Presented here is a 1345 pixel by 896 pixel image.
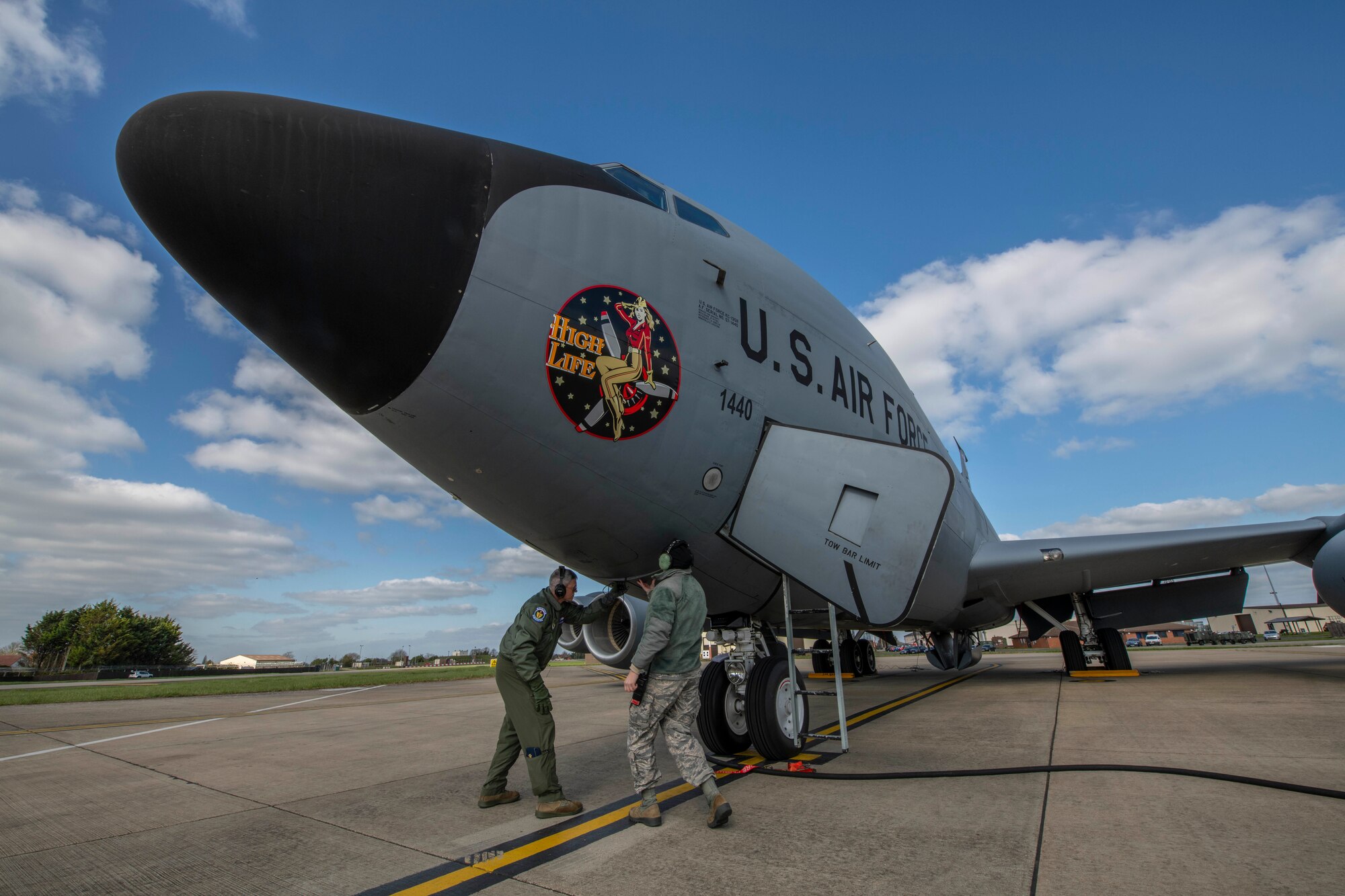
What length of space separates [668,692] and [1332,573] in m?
10.5

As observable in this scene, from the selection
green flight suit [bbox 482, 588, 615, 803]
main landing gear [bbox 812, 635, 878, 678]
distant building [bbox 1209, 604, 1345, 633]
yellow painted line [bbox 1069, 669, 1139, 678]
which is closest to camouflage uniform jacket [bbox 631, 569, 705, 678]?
green flight suit [bbox 482, 588, 615, 803]

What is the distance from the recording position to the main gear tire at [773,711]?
15.3ft

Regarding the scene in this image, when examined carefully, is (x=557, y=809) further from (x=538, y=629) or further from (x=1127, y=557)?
(x=1127, y=557)

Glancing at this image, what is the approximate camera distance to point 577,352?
370 cm

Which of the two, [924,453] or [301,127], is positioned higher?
[301,127]

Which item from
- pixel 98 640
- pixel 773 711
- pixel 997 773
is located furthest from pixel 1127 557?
pixel 98 640

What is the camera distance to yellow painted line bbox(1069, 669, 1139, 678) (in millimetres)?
11562

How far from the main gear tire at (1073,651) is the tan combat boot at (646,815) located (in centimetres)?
1150

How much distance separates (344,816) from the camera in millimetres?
3859

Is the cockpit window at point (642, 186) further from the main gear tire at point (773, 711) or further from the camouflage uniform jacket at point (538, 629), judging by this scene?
the main gear tire at point (773, 711)

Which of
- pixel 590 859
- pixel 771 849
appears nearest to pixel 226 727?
pixel 590 859

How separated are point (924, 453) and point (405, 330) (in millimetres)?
3796

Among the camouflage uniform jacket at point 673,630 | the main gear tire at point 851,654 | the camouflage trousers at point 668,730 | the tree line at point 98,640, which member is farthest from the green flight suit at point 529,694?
the tree line at point 98,640

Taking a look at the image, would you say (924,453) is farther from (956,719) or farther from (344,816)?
(344,816)
